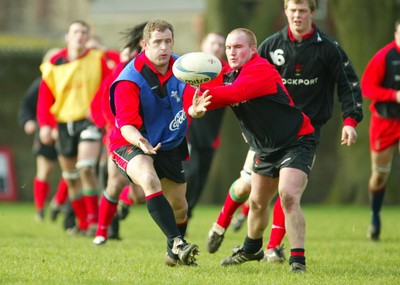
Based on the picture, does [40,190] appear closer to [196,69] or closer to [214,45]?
[214,45]

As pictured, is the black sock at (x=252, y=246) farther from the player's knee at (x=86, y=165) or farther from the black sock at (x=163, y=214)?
the player's knee at (x=86, y=165)

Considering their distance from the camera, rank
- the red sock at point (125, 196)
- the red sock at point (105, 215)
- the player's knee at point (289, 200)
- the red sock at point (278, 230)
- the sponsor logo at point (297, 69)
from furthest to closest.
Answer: the red sock at point (125, 196)
the red sock at point (105, 215)
the red sock at point (278, 230)
the sponsor logo at point (297, 69)
the player's knee at point (289, 200)

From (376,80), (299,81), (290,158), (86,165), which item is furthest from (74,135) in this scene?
(290,158)

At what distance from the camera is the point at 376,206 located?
1180cm

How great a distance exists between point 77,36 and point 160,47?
3.69m

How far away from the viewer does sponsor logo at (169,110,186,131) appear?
816cm

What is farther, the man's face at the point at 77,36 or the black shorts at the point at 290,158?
the man's face at the point at 77,36

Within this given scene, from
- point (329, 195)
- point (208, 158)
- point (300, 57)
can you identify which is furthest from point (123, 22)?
point (300, 57)

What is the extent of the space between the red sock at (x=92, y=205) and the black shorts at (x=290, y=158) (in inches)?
148

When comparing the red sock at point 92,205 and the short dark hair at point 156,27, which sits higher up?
the short dark hair at point 156,27

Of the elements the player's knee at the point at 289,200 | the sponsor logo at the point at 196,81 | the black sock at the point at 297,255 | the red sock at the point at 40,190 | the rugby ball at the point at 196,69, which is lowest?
the red sock at the point at 40,190

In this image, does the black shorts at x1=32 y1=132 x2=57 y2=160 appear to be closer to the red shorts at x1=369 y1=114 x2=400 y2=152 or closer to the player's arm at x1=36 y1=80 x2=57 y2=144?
the player's arm at x1=36 y1=80 x2=57 y2=144

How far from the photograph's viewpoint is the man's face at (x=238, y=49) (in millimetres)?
7984

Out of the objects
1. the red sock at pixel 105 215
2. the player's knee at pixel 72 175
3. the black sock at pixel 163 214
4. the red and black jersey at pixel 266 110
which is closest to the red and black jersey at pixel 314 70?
the red and black jersey at pixel 266 110
